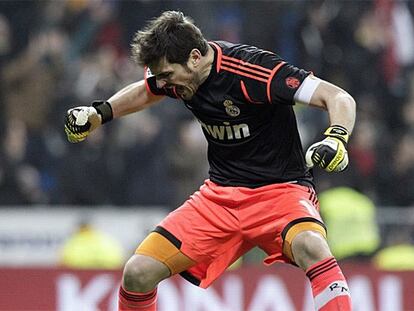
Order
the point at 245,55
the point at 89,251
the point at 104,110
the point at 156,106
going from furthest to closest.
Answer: the point at 156,106 → the point at 89,251 → the point at 104,110 → the point at 245,55

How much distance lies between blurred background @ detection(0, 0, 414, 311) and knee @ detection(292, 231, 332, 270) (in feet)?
17.1

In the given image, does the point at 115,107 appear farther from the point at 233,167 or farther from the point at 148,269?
the point at 148,269

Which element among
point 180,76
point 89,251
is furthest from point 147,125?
point 180,76

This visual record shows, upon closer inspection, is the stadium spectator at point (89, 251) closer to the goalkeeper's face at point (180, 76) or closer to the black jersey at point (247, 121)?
the black jersey at point (247, 121)

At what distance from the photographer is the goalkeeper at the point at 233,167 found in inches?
247

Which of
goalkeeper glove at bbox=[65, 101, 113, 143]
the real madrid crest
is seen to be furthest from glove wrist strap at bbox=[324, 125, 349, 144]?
goalkeeper glove at bbox=[65, 101, 113, 143]

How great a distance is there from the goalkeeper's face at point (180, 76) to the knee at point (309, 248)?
96 cm

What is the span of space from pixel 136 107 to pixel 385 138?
6.08 meters

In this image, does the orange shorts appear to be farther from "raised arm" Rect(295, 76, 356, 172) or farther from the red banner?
the red banner

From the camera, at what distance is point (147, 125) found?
12453 mm

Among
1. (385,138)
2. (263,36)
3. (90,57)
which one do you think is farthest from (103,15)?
(385,138)

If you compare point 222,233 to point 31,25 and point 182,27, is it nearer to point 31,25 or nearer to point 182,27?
point 182,27

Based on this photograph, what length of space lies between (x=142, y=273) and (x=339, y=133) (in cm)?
135

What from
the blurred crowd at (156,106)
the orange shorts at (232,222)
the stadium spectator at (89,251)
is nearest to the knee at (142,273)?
the orange shorts at (232,222)
